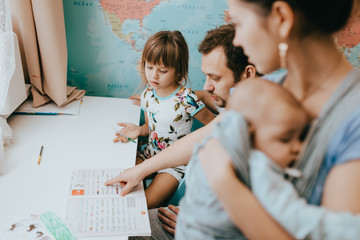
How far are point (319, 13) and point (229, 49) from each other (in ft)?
2.61

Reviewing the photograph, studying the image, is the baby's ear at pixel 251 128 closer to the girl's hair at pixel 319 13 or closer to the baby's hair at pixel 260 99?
the baby's hair at pixel 260 99

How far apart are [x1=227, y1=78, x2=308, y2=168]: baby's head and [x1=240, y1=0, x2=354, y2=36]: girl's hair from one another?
0.15 meters

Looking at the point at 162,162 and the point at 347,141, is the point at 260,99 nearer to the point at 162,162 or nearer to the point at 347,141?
the point at 347,141

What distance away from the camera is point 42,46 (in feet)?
5.22

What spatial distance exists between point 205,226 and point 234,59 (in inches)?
34.8

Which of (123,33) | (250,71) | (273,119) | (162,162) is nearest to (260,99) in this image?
(273,119)

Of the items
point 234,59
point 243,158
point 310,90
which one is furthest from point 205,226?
point 234,59

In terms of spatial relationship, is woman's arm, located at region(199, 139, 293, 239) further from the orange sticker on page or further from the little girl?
the little girl

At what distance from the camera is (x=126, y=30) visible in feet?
6.26

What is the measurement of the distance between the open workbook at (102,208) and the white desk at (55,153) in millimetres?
43

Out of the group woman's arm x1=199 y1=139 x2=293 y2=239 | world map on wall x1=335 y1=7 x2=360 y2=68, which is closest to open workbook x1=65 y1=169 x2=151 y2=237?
woman's arm x1=199 y1=139 x2=293 y2=239

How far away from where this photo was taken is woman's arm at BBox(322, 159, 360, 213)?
0.58 metres

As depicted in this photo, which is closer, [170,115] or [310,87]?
[310,87]

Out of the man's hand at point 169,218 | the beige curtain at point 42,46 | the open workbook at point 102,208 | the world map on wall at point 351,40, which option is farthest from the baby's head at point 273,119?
the world map on wall at point 351,40
